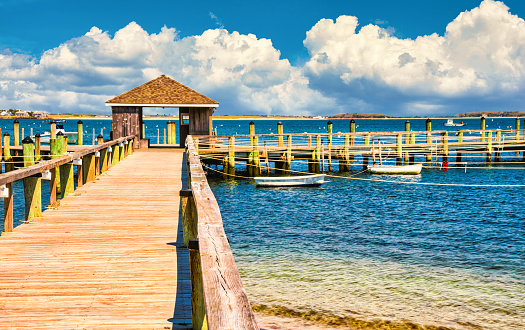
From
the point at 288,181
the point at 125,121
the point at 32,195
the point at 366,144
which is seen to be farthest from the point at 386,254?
the point at 366,144

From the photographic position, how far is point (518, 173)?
1533 inches

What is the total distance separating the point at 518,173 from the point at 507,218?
22003 millimetres

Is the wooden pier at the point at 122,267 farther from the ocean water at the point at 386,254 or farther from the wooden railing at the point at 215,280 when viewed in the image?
the ocean water at the point at 386,254

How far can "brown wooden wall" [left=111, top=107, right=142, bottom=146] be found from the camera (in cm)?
2925

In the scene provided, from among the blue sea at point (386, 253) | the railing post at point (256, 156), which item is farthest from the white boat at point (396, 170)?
the railing post at point (256, 156)

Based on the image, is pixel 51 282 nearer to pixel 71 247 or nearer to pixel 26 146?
pixel 71 247

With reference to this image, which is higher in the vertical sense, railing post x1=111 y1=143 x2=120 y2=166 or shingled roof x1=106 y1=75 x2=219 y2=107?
shingled roof x1=106 y1=75 x2=219 y2=107

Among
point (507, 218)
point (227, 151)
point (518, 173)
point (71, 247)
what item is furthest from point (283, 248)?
point (518, 173)

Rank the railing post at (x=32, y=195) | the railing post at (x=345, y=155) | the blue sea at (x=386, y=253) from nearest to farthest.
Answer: the railing post at (x=32, y=195) < the blue sea at (x=386, y=253) < the railing post at (x=345, y=155)

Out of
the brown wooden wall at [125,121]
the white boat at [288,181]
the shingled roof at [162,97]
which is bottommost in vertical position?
the white boat at [288,181]

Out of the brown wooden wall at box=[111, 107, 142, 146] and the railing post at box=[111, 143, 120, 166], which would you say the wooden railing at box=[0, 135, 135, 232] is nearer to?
the railing post at box=[111, 143, 120, 166]

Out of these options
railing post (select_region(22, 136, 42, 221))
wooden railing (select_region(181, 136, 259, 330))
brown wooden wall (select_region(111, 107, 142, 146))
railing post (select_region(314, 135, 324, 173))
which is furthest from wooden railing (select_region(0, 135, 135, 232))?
railing post (select_region(314, 135, 324, 173))

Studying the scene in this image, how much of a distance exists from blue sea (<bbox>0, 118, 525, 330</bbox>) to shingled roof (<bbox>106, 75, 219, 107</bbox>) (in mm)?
6757

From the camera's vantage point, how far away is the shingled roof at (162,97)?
2881 cm
